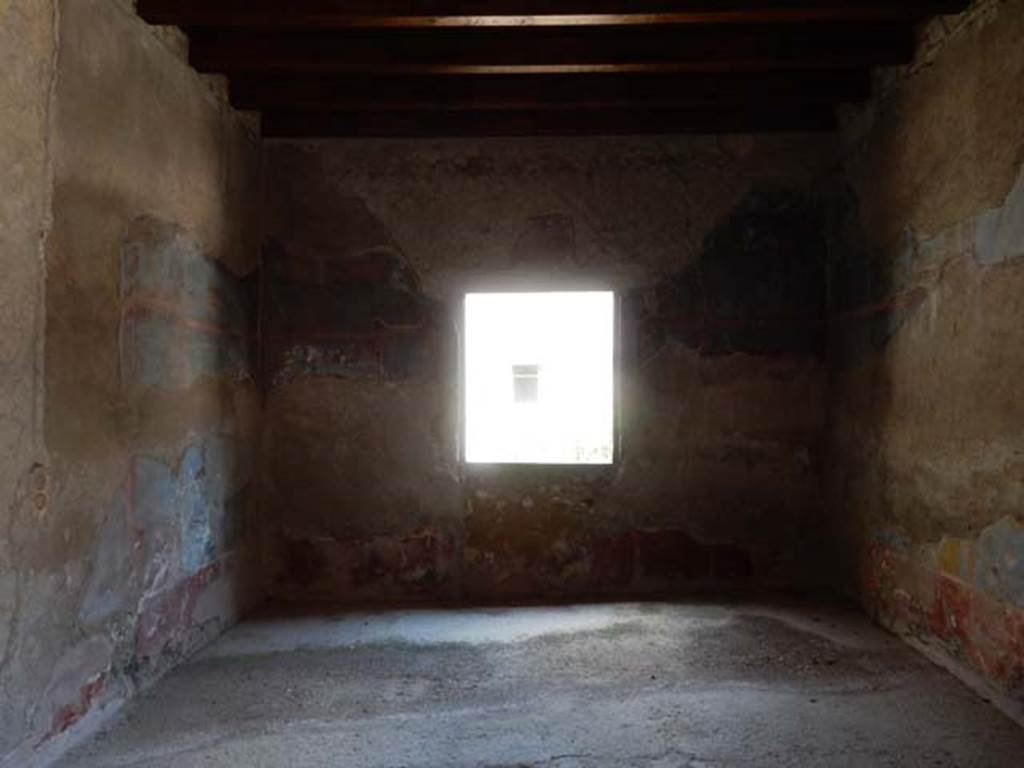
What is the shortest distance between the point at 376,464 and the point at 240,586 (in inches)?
31.0

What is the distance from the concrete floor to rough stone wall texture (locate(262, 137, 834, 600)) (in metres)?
0.45

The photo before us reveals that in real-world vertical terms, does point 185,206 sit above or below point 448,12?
below

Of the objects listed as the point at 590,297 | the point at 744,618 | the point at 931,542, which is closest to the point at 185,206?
the point at 590,297

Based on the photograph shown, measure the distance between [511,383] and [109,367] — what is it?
99.1 inches

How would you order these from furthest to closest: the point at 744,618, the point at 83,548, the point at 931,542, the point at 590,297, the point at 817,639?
the point at 590,297, the point at 744,618, the point at 817,639, the point at 931,542, the point at 83,548

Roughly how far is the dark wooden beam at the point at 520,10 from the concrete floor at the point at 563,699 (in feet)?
7.01

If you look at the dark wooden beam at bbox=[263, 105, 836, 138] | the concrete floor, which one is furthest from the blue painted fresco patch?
the dark wooden beam at bbox=[263, 105, 836, 138]

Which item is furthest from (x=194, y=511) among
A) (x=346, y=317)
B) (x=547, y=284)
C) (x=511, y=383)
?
(x=511, y=383)

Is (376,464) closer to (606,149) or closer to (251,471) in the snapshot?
(251,471)

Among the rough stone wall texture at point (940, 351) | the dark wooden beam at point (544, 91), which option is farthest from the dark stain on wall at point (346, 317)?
the rough stone wall texture at point (940, 351)

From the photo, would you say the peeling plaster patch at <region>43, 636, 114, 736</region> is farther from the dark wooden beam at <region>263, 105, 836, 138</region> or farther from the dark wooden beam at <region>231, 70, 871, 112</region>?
the dark wooden beam at <region>263, 105, 836, 138</region>

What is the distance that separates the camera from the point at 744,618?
328cm

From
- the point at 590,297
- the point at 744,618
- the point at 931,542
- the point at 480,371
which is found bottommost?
the point at 744,618

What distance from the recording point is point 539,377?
465 centimetres
